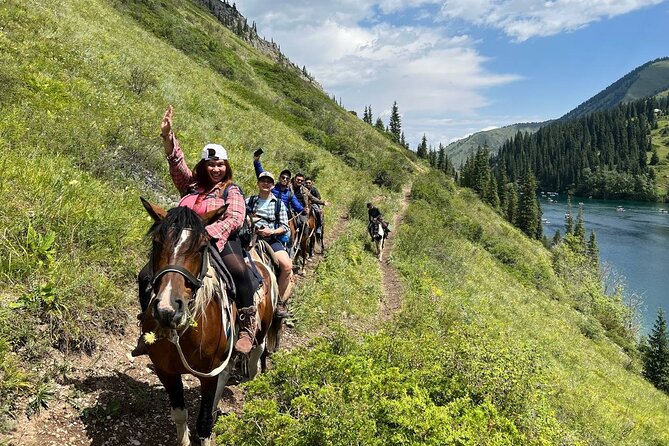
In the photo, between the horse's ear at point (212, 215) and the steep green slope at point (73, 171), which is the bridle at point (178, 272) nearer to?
the horse's ear at point (212, 215)

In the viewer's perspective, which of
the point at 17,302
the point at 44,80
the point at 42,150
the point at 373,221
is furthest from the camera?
the point at 373,221

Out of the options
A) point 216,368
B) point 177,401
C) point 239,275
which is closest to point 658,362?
point 239,275

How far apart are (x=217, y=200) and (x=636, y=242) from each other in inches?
3689

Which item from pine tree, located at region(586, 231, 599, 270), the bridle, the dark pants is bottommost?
pine tree, located at region(586, 231, 599, 270)

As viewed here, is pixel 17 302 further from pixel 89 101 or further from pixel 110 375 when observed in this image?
pixel 89 101

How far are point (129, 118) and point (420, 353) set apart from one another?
8731mm

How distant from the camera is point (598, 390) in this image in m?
14.8

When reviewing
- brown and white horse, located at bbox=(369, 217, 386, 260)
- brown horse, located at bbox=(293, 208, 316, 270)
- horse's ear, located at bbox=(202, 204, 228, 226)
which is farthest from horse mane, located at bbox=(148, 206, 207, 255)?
brown and white horse, located at bbox=(369, 217, 386, 260)

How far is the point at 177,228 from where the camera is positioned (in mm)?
3146

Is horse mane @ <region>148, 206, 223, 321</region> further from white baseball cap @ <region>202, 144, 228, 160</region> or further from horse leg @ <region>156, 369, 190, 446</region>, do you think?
white baseball cap @ <region>202, 144, 228, 160</region>

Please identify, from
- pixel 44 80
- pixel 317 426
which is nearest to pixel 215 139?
pixel 44 80

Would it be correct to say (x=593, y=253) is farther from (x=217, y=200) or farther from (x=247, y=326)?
(x=217, y=200)

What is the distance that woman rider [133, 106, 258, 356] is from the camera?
411 cm

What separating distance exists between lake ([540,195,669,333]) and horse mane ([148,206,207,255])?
60.6m
